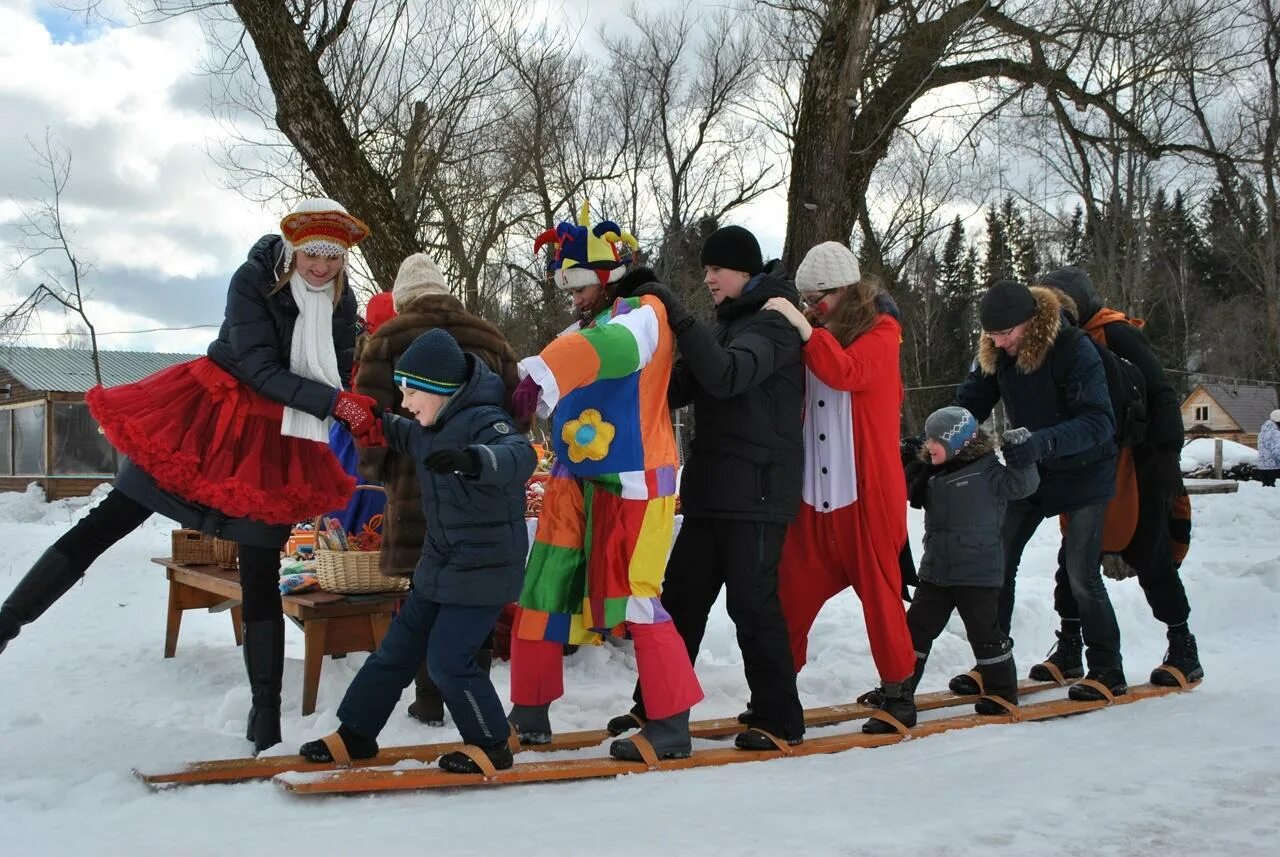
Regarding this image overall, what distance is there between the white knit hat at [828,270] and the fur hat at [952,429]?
27.7 inches

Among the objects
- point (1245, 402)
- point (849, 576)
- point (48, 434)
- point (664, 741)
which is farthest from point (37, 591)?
point (1245, 402)

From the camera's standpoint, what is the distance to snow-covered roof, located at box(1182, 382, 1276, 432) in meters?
43.2

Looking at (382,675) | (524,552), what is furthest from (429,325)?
(382,675)

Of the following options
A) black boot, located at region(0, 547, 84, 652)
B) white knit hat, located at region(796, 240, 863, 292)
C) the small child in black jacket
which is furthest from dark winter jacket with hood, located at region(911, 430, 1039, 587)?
black boot, located at region(0, 547, 84, 652)

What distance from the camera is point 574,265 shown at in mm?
3592

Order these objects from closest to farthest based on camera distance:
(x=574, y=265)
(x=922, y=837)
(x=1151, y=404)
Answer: (x=922, y=837) → (x=574, y=265) → (x=1151, y=404)

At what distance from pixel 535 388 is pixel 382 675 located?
1026mm

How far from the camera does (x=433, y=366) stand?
3.23m

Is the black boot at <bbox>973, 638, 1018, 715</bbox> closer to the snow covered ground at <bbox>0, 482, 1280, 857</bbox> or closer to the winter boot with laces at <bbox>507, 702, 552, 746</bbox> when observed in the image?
the snow covered ground at <bbox>0, 482, 1280, 857</bbox>

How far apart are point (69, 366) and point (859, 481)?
24.5 metres

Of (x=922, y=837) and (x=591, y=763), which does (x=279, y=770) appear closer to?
(x=591, y=763)

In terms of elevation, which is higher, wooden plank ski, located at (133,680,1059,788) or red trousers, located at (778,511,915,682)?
red trousers, located at (778,511,915,682)

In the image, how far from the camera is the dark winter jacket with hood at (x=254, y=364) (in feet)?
11.4

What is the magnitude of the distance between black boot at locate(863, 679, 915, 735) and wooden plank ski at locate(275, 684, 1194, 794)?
0.16 ft
